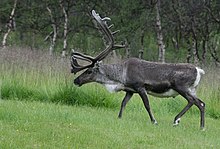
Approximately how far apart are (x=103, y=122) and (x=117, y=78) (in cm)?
139

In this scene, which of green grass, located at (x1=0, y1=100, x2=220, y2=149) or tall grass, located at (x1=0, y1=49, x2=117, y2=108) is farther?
tall grass, located at (x1=0, y1=49, x2=117, y2=108)

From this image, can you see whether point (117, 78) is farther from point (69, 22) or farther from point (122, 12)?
point (69, 22)

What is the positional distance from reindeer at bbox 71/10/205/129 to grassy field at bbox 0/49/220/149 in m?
0.56

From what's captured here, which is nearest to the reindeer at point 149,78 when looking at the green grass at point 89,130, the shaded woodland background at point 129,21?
the green grass at point 89,130

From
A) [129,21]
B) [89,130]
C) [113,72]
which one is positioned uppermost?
[129,21]

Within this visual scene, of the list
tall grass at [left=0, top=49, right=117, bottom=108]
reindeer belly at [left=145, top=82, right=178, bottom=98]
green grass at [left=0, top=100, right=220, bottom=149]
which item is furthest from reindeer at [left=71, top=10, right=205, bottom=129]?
tall grass at [left=0, top=49, right=117, bottom=108]

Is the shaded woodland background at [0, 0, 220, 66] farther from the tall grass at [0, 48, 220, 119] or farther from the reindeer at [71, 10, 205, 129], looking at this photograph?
the reindeer at [71, 10, 205, 129]

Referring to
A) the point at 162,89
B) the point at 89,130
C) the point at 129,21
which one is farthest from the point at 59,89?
the point at 129,21

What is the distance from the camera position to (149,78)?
10.5m

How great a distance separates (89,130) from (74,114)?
1.70 meters

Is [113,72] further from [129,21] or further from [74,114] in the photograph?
[129,21]

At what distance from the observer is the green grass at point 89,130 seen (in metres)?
7.63

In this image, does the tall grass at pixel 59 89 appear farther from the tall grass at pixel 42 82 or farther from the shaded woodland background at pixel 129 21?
the shaded woodland background at pixel 129 21

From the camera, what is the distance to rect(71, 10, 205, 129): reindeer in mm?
10305
